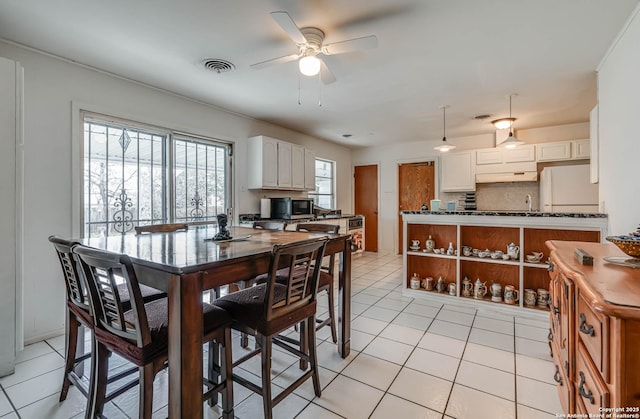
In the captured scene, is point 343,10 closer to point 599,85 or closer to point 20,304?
point 599,85

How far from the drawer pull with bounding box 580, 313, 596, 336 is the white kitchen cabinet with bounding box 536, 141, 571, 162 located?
4.50 metres

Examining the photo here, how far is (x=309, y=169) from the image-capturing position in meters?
5.23

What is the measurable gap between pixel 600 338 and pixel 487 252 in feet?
8.47

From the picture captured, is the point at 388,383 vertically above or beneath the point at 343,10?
beneath

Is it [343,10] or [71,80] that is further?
[71,80]

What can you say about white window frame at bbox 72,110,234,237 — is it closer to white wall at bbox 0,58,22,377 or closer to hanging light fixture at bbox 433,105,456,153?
white wall at bbox 0,58,22,377

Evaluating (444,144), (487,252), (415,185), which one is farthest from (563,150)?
(487,252)

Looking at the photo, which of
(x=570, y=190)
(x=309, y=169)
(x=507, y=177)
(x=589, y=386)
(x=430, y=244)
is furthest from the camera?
(x=309, y=169)

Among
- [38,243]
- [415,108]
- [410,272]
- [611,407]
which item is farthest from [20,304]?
[415,108]

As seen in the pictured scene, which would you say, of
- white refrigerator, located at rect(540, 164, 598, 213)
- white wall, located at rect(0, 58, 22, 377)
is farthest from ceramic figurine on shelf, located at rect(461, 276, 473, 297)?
white wall, located at rect(0, 58, 22, 377)

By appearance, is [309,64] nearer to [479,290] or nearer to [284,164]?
[284,164]

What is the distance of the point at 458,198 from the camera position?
5660 millimetres

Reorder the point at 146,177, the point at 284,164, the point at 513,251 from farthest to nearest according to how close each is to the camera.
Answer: the point at 284,164 < the point at 146,177 < the point at 513,251

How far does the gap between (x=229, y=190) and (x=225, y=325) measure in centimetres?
292
